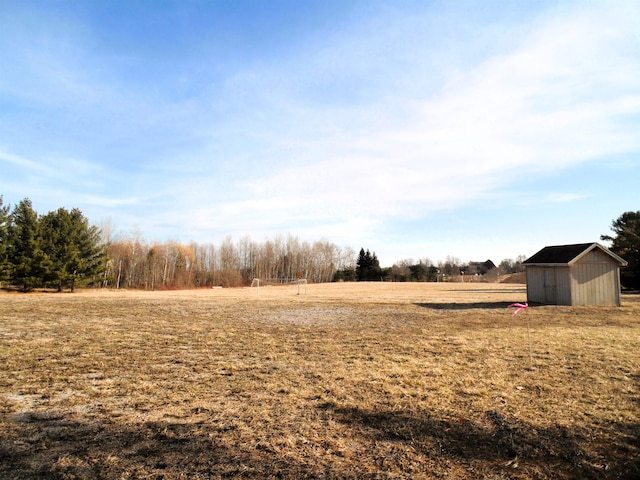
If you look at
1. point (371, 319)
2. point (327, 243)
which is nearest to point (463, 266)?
point (327, 243)

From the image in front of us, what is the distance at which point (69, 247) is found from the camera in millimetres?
38219

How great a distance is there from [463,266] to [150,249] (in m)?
86.6

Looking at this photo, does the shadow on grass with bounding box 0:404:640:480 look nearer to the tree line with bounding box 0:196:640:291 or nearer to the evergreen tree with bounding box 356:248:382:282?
the tree line with bounding box 0:196:640:291

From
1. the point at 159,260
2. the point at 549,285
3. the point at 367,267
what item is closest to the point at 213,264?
the point at 159,260

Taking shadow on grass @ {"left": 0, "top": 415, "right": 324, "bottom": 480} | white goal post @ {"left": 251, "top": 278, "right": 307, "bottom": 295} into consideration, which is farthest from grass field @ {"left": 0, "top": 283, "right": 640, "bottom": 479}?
white goal post @ {"left": 251, "top": 278, "right": 307, "bottom": 295}

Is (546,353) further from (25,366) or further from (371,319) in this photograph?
(25,366)

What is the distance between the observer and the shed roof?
21.1m

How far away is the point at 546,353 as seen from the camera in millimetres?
9422

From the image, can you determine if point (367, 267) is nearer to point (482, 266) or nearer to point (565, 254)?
point (482, 266)

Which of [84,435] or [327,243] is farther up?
[327,243]

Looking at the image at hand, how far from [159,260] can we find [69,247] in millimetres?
27623

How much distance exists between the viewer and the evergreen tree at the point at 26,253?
116ft

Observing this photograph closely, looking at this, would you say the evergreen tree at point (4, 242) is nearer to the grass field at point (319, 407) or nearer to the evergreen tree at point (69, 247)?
the evergreen tree at point (69, 247)

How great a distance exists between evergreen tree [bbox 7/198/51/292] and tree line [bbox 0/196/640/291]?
8cm
